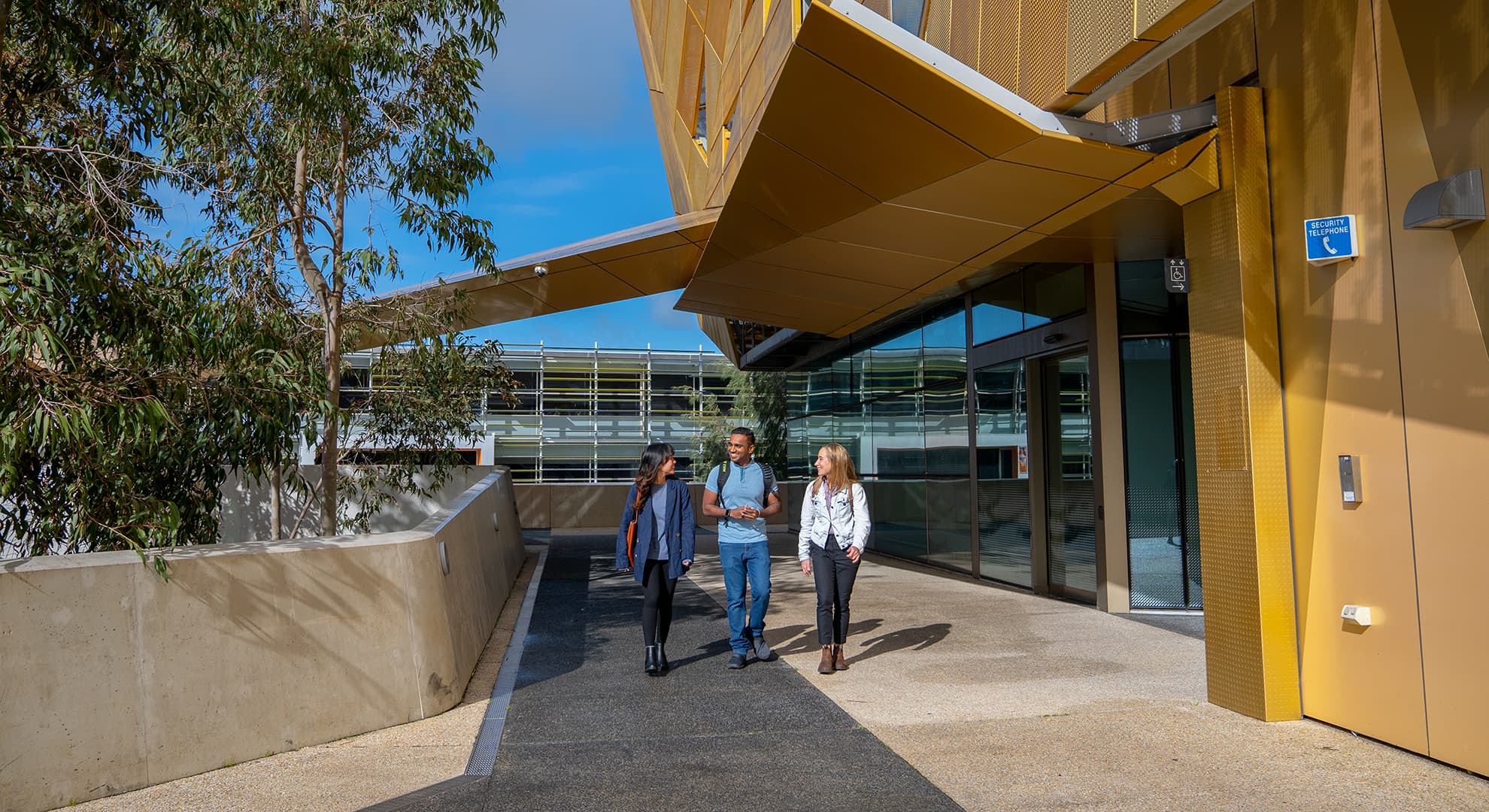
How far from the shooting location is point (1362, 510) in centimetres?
539

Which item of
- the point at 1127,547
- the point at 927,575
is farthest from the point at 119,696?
the point at 927,575

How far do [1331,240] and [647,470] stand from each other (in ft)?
14.9

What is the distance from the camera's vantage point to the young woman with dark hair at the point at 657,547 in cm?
745

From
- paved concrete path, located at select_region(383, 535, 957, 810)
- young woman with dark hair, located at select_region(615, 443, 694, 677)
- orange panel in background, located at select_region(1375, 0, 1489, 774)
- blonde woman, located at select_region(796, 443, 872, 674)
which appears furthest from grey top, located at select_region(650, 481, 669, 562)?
orange panel in background, located at select_region(1375, 0, 1489, 774)

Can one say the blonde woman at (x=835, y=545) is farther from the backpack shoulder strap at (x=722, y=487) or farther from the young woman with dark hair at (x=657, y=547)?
the young woman with dark hair at (x=657, y=547)

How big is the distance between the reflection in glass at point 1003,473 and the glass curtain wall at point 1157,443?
1.66 m

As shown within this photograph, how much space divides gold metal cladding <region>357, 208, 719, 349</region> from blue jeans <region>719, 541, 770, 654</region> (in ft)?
16.6

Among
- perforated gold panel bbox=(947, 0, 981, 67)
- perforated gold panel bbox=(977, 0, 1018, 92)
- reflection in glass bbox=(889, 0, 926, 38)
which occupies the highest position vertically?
reflection in glass bbox=(889, 0, 926, 38)

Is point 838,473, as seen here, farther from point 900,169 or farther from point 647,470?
point 900,169

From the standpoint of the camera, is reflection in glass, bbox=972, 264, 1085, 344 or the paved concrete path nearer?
the paved concrete path

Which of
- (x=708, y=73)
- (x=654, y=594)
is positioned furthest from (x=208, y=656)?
(x=708, y=73)

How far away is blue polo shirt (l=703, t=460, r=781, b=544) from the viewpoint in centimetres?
762

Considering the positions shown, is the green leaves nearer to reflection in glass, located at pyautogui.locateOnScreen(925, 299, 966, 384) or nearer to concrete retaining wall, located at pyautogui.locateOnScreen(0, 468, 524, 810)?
concrete retaining wall, located at pyautogui.locateOnScreen(0, 468, 524, 810)

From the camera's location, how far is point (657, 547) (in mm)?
7484
